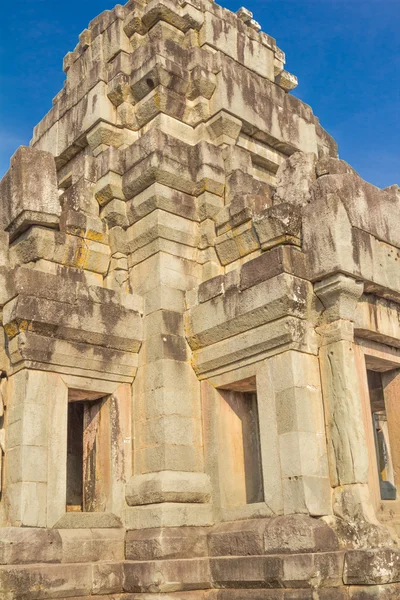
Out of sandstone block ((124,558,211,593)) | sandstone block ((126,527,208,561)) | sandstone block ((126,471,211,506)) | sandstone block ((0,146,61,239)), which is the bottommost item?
sandstone block ((124,558,211,593))

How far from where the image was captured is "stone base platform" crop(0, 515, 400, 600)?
722 cm

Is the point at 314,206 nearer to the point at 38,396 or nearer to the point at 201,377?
the point at 201,377

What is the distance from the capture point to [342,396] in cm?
815

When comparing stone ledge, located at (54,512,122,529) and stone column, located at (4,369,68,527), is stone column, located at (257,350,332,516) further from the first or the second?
stone column, located at (4,369,68,527)

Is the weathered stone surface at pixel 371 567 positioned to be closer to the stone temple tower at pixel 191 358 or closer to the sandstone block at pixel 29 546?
the stone temple tower at pixel 191 358

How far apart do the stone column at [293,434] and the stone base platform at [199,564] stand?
0.94ft

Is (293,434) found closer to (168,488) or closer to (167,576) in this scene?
(168,488)

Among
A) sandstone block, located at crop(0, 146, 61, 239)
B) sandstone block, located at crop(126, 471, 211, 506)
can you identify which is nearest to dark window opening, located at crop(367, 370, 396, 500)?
sandstone block, located at crop(126, 471, 211, 506)

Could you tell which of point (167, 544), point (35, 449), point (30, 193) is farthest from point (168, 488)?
Answer: point (30, 193)

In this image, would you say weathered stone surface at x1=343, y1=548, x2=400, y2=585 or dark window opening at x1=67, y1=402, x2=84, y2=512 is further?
dark window opening at x1=67, y1=402, x2=84, y2=512

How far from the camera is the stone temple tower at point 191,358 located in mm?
7875

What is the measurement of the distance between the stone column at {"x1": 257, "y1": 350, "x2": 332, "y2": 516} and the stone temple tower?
29 millimetres

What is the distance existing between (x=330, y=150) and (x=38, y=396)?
8.27 metres

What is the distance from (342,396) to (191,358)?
2.39 meters
